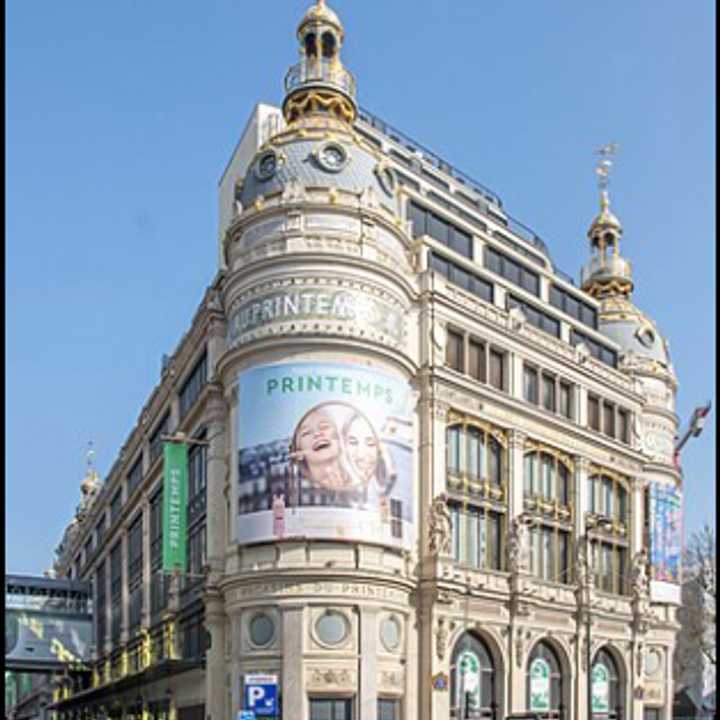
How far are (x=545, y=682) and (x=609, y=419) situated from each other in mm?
16725

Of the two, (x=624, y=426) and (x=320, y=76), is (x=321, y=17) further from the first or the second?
(x=624, y=426)

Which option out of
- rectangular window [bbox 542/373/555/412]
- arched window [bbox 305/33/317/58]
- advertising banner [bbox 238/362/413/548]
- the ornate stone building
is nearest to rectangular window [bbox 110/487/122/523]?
the ornate stone building

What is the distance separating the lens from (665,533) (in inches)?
2913

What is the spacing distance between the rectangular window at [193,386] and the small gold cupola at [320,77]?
13.0 metres

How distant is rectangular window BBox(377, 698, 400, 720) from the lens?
49094 millimetres

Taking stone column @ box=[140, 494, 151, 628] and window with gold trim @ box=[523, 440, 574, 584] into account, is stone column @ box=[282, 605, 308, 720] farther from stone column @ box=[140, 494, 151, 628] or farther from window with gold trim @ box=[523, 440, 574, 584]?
stone column @ box=[140, 494, 151, 628]

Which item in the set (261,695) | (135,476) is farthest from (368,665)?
(135,476)

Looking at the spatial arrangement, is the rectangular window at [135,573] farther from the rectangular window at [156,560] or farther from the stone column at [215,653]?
the stone column at [215,653]

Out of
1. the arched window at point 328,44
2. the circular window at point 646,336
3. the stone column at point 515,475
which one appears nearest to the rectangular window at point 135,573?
the stone column at point 515,475

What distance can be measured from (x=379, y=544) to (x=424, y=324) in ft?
37.2

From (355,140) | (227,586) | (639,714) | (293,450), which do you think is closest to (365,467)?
(293,450)

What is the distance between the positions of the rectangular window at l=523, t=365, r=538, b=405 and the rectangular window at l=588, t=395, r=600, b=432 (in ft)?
19.9

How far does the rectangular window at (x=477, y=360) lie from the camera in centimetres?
5869

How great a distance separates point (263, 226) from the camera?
52.5 meters
